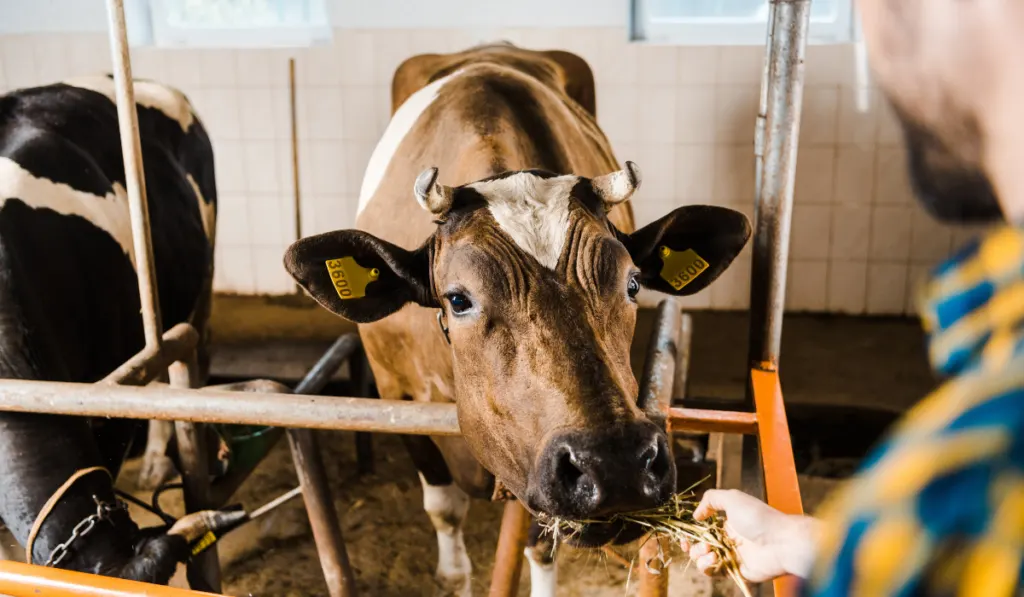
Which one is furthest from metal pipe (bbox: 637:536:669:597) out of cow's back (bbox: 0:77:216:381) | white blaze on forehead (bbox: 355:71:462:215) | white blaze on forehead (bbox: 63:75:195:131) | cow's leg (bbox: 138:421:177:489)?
white blaze on forehead (bbox: 63:75:195:131)

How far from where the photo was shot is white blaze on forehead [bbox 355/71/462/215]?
293 centimetres

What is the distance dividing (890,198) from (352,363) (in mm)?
3414

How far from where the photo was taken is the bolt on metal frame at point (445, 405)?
1.50m

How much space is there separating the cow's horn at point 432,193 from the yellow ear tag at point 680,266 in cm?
56

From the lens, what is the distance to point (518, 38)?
16.9ft

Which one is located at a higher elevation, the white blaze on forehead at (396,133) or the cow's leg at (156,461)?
the white blaze on forehead at (396,133)

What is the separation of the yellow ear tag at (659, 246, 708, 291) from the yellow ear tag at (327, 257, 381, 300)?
70 centimetres

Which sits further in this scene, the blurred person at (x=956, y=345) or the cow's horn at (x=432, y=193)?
the cow's horn at (x=432, y=193)

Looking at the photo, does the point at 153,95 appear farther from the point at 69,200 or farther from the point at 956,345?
the point at 956,345

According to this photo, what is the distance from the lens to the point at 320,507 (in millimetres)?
2482

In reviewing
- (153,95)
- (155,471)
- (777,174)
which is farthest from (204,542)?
(153,95)

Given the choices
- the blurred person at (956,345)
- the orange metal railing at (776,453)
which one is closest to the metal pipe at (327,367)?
the orange metal railing at (776,453)

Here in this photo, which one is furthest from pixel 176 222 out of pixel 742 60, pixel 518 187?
pixel 742 60

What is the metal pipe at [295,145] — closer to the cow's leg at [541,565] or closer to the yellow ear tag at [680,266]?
the cow's leg at [541,565]
